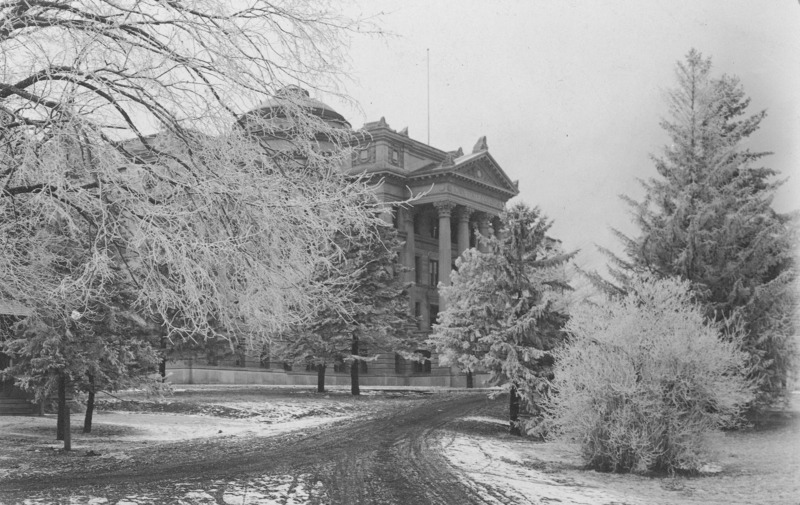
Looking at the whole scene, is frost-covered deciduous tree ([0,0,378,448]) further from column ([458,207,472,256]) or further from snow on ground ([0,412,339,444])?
column ([458,207,472,256])

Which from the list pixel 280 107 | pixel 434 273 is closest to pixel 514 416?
pixel 280 107

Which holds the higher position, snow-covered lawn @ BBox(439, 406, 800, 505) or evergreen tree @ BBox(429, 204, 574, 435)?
evergreen tree @ BBox(429, 204, 574, 435)

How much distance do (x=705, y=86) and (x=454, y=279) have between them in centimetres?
1097

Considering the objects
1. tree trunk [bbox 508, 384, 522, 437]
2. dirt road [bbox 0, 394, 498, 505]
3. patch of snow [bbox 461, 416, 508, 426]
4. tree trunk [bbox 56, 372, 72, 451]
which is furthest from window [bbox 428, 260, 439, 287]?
tree trunk [bbox 56, 372, 72, 451]

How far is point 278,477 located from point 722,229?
1344cm

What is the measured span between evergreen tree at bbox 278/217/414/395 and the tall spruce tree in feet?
47.9

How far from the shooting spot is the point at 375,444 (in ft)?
56.2

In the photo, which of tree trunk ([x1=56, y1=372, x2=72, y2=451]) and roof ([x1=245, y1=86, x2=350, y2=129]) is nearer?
roof ([x1=245, y1=86, x2=350, y2=129])

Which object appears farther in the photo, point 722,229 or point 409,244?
point 409,244

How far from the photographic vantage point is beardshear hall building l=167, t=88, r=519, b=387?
5059 centimetres

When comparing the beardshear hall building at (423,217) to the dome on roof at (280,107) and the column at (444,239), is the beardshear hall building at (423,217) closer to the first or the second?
the column at (444,239)

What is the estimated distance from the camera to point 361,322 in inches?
1339

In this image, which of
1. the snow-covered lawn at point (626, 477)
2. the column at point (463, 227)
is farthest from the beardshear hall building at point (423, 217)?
the snow-covered lawn at point (626, 477)

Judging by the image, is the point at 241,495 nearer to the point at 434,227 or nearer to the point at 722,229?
the point at 722,229
